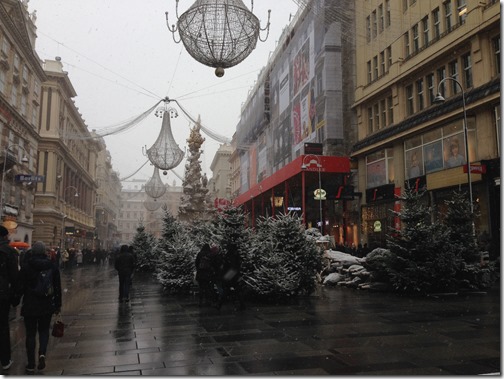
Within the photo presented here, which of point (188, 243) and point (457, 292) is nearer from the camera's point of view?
point (457, 292)

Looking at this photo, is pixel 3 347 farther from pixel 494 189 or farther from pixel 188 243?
pixel 494 189

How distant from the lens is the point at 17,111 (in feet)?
111

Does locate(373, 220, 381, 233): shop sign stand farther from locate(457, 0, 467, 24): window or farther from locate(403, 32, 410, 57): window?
locate(457, 0, 467, 24): window

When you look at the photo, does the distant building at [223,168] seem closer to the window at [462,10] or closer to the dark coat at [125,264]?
the window at [462,10]

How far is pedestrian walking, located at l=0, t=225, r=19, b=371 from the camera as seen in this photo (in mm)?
5664

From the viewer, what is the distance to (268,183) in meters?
39.7

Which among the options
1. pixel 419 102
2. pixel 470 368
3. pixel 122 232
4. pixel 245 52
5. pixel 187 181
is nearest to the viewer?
pixel 470 368

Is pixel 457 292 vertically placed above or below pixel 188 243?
below

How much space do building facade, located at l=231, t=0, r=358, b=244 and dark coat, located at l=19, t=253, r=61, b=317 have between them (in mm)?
22023

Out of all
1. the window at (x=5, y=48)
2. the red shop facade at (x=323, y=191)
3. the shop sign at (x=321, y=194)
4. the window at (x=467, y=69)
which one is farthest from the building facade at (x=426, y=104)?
the window at (x=5, y=48)

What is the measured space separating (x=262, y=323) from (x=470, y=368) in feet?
13.9

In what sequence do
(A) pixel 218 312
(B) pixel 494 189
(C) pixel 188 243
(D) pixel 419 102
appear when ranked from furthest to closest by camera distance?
1. (D) pixel 419 102
2. (B) pixel 494 189
3. (C) pixel 188 243
4. (A) pixel 218 312

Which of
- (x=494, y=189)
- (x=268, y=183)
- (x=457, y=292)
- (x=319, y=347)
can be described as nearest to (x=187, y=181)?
(x=268, y=183)

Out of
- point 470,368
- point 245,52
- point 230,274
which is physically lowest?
point 470,368
